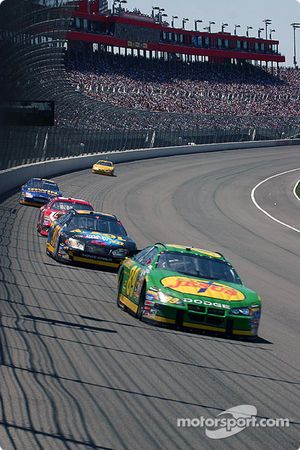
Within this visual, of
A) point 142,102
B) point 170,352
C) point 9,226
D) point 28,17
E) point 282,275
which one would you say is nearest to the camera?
point 170,352

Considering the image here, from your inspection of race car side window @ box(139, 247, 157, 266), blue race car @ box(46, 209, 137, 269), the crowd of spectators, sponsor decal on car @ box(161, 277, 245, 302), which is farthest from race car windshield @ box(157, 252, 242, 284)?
the crowd of spectators

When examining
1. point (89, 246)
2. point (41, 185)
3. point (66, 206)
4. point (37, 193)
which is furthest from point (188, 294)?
point (41, 185)

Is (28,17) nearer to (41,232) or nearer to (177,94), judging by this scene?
(41,232)

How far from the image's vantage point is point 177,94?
105312 mm

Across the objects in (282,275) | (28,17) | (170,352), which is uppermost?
(28,17)

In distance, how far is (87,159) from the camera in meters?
67.1

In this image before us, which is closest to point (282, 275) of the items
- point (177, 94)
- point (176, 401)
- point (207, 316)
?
point (207, 316)

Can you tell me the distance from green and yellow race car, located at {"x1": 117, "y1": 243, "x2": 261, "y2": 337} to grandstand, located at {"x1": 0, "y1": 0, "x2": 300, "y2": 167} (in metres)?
20.5

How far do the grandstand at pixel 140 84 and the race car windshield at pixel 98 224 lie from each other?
14.2 m

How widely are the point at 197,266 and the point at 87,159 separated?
175 feet

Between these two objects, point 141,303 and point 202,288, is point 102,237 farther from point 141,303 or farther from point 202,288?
point 202,288

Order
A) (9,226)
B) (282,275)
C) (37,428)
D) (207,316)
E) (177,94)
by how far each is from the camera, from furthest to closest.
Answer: (177,94), (9,226), (282,275), (207,316), (37,428)

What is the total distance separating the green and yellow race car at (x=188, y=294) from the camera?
12.8 m

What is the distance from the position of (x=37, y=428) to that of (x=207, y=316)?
18.7ft
